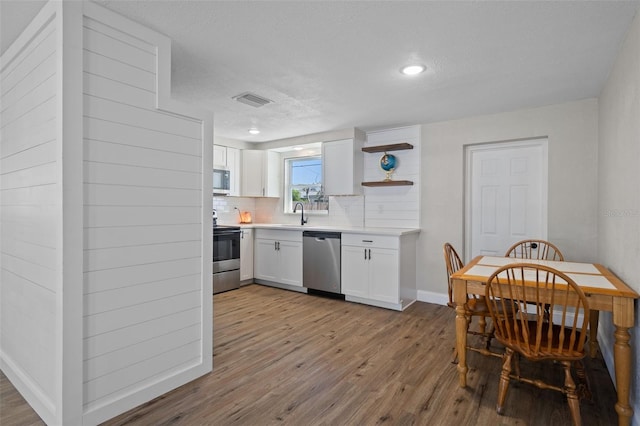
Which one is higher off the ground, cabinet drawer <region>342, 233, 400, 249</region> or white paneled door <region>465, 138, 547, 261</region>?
white paneled door <region>465, 138, 547, 261</region>

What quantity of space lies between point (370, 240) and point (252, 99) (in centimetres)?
208

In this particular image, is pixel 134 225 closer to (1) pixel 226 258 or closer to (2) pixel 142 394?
(2) pixel 142 394

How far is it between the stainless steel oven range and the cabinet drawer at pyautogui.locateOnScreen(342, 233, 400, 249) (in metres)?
1.65

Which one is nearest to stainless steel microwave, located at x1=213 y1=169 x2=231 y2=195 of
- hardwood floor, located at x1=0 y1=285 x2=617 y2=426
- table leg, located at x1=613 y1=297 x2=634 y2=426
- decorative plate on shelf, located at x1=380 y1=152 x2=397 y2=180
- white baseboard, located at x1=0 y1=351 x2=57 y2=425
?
hardwood floor, located at x1=0 y1=285 x2=617 y2=426

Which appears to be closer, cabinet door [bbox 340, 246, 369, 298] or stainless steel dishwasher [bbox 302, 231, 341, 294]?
cabinet door [bbox 340, 246, 369, 298]

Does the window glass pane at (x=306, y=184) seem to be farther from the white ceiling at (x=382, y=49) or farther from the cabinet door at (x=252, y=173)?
the white ceiling at (x=382, y=49)

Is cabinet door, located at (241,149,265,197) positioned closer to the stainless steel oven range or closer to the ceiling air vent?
the stainless steel oven range

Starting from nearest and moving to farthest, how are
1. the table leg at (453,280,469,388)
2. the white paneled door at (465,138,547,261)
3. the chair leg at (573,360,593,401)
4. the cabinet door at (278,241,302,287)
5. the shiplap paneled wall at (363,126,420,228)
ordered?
the chair leg at (573,360,593,401), the table leg at (453,280,469,388), the white paneled door at (465,138,547,261), the shiplap paneled wall at (363,126,420,228), the cabinet door at (278,241,302,287)

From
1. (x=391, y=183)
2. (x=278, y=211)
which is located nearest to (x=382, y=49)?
(x=391, y=183)

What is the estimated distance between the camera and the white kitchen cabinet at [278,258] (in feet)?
15.9

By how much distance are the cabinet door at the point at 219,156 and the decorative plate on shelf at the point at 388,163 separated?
95.3 inches

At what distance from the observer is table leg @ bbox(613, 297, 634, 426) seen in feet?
5.95

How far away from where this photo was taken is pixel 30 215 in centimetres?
212

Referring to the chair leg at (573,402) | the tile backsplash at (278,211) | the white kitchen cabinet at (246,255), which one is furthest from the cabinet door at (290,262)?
the chair leg at (573,402)
